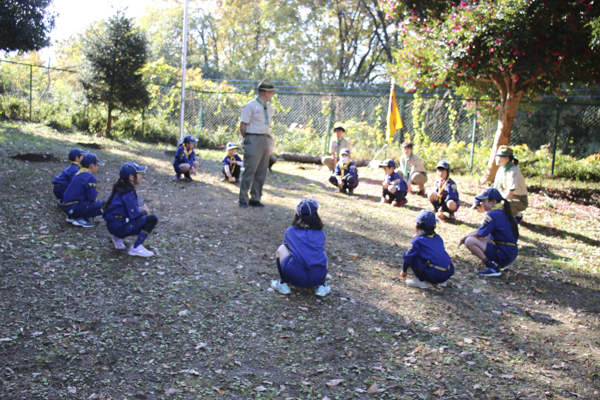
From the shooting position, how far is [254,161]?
722 centimetres

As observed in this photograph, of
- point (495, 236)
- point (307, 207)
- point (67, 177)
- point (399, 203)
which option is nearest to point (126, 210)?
point (67, 177)

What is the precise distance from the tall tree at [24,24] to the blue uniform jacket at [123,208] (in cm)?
930

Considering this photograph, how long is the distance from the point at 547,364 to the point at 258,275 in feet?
9.68

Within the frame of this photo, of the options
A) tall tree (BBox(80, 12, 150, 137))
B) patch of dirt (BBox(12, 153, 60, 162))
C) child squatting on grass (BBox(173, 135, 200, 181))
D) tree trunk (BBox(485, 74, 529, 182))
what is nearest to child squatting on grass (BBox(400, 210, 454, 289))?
child squatting on grass (BBox(173, 135, 200, 181))

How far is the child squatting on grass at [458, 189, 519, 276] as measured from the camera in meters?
5.52

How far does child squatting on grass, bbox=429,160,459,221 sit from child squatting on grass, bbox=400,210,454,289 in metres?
3.13

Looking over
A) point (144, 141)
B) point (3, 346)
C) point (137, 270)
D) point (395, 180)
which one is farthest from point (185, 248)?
point (144, 141)

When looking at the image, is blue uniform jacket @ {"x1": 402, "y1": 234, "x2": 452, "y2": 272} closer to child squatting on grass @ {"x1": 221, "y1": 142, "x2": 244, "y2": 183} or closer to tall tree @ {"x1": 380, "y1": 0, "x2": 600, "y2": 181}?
tall tree @ {"x1": 380, "y1": 0, "x2": 600, "y2": 181}

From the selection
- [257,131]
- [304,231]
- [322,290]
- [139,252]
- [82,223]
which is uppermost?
[257,131]

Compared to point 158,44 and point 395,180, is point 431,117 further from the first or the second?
point 158,44

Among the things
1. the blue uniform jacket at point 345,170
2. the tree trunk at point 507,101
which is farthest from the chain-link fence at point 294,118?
the blue uniform jacket at point 345,170

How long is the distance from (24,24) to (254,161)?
8.65 meters

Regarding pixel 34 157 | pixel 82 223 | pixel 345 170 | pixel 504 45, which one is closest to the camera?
pixel 82 223

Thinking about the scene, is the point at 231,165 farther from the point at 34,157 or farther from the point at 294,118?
the point at 294,118
